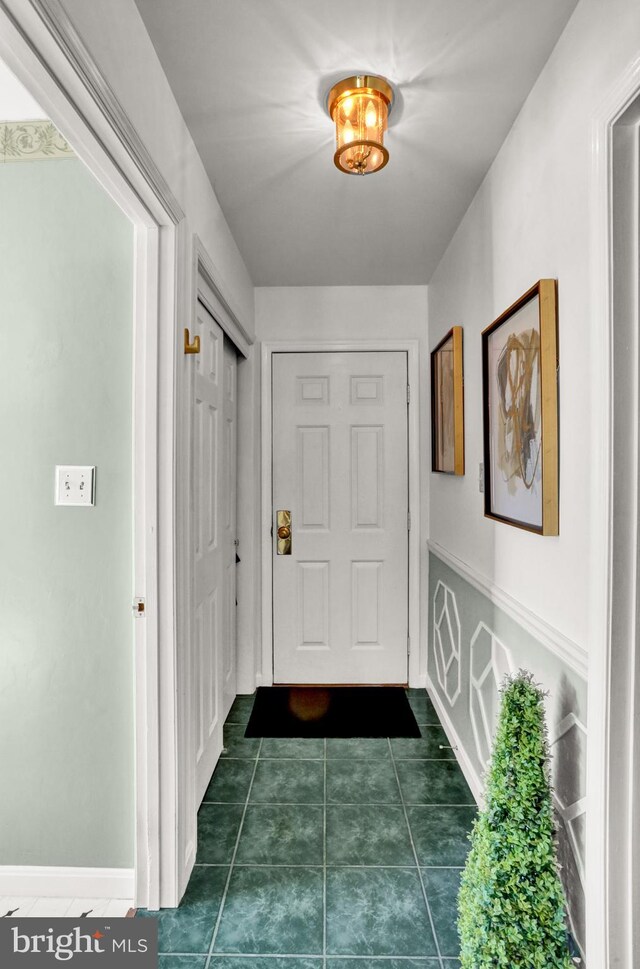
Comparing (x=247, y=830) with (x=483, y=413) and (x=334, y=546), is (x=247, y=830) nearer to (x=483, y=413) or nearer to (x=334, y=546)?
(x=334, y=546)

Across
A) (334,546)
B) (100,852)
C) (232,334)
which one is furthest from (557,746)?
(232,334)

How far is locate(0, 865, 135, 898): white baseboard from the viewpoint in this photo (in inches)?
62.1

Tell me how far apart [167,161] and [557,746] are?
1863mm

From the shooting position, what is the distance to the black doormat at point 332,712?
2586 mm

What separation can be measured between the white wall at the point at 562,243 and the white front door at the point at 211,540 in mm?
1075

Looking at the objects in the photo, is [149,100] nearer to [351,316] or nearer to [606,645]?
[606,645]

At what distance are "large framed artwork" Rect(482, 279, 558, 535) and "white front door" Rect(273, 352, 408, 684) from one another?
1168 mm

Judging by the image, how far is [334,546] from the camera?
10.1ft

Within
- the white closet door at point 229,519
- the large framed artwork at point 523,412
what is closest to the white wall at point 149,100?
the white closet door at point 229,519

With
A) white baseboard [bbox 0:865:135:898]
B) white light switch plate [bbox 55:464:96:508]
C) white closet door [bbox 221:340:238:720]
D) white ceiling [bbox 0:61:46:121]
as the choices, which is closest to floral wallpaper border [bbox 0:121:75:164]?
Answer: white ceiling [bbox 0:61:46:121]

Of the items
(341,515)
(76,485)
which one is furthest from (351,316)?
(76,485)

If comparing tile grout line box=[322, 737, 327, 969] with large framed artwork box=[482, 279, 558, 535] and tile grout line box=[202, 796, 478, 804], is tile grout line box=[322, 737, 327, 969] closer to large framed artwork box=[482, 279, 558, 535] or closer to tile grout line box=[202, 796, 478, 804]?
tile grout line box=[202, 796, 478, 804]

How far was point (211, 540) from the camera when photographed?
223cm

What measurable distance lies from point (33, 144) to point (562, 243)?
153 cm
